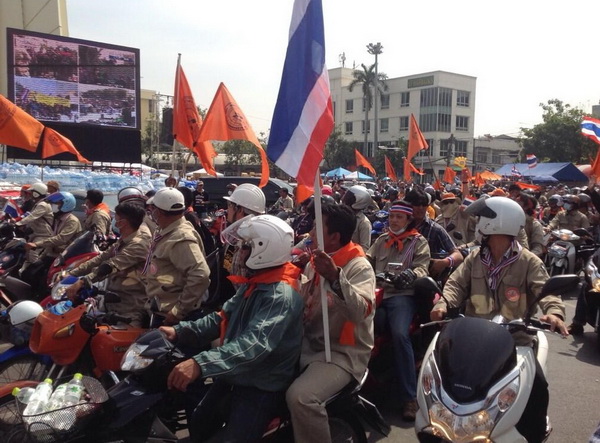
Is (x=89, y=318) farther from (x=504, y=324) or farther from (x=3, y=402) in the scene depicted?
(x=504, y=324)

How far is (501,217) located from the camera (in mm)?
3768

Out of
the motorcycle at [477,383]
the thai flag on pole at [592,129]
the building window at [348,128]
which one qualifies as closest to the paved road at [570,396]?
the motorcycle at [477,383]

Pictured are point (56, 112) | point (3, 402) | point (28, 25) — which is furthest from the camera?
point (28, 25)

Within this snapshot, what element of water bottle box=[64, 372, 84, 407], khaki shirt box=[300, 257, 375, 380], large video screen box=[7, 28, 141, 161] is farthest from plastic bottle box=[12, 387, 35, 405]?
large video screen box=[7, 28, 141, 161]

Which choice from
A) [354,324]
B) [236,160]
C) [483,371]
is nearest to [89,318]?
[354,324]

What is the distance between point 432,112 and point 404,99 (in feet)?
15.9

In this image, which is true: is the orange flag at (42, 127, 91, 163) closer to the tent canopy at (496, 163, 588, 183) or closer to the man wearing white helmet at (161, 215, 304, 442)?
the man wearing white helmet at (161, 215, 304, 442)

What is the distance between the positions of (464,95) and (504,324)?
80078 millimetres

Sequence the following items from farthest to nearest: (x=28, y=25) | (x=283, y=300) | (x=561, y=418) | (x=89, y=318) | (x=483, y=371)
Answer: (x=28, y=25), (x=561, y=418), (x=89, y=318), (x=283, y=300), (x=483, y=371)

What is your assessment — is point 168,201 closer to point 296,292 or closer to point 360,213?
point 296,292

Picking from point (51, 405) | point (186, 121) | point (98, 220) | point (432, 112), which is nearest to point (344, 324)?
point (51, 405)

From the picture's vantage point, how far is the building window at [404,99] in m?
78.4

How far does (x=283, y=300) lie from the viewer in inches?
121

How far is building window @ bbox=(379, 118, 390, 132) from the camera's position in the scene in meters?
80.6
